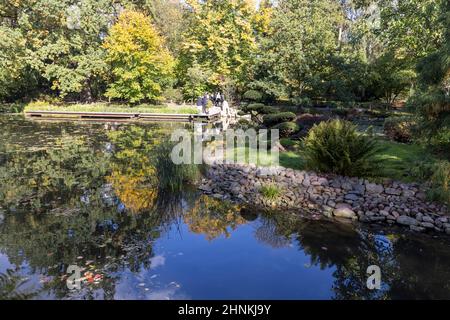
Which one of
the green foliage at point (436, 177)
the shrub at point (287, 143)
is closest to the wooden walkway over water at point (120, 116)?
Result: the shrub at point (287, 143)

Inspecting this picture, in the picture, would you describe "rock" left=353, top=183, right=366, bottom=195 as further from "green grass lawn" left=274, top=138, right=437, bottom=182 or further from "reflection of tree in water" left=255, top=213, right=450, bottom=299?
"reflection of tree in water" left=255, top=213, right=450, bottom=299

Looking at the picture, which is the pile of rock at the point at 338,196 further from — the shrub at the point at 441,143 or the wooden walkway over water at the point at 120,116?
the wooden walkway over water at the point at 120,116

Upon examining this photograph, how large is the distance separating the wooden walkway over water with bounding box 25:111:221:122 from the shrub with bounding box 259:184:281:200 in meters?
14.8

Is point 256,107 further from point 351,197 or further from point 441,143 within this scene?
point 351,197

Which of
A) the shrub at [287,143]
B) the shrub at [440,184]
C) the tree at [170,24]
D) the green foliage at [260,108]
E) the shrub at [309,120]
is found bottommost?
the shrub at [440,184]

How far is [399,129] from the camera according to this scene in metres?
12.2

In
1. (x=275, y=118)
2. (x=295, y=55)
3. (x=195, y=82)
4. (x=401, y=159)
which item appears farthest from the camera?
(x=195, y=82)

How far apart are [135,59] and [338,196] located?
22628mm

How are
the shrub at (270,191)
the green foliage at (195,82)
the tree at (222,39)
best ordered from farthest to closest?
1. the tree at (222,39)
2. the green foliage at (195,82)
3. the shrub at (270,191)

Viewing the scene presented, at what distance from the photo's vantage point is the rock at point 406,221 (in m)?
6.74

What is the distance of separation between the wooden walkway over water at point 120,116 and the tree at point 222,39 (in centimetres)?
547

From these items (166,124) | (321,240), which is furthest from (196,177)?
(166,124)

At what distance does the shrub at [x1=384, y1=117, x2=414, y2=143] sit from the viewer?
1198 centimetres

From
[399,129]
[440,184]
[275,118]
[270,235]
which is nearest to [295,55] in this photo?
[275,118]
